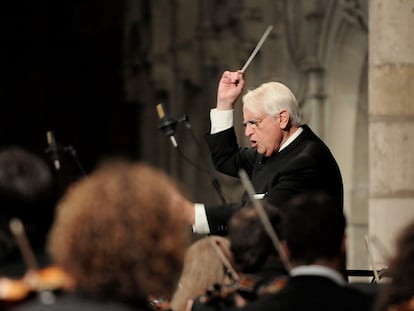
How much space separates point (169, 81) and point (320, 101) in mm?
5871

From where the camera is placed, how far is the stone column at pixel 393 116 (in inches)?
313

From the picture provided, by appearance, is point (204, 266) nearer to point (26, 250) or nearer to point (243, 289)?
point (243, 289)

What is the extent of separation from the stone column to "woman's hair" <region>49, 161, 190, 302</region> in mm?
4861

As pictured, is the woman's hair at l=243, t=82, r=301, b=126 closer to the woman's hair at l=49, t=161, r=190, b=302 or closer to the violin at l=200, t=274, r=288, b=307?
the violin at l=200, t=274, r=288, b=307

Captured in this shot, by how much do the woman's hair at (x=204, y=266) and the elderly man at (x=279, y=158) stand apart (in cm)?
73

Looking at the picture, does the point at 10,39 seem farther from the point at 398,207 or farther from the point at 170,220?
the point at 170,220

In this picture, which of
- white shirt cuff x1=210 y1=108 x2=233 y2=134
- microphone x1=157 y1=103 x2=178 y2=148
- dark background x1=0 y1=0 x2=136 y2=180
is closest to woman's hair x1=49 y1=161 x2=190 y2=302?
white shirt cuff x1=210 y1=108 x2=233 y2=134

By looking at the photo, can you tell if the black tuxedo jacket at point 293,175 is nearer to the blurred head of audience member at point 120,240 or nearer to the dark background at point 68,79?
the blurred head of audience member at point 120,240

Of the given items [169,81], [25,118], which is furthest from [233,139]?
[25,118]

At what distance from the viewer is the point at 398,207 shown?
7961 mm

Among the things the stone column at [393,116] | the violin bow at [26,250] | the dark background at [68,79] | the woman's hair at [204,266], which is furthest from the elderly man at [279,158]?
the dark background at [68,79]

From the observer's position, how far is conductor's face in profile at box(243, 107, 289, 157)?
5.69 meters

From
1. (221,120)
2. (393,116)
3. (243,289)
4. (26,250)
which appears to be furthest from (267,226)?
(393,116)

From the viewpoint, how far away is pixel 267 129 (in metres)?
5.70
